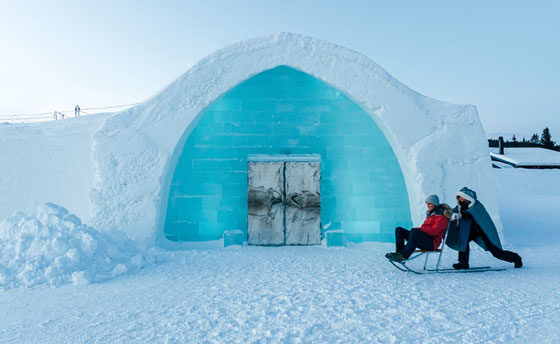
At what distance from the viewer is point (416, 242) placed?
4059mm

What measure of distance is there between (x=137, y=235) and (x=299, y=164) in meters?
2.84

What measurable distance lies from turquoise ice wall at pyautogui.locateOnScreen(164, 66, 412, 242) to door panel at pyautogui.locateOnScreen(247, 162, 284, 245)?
0.21 m

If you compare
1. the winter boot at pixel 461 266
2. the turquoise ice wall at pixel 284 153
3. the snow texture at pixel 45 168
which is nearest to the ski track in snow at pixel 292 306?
the winter boot at pixel 461 266

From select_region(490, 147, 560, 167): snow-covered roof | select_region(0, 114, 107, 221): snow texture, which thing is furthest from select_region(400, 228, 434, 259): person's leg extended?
select_region(490, 147, 560, 167): snow-covered roof

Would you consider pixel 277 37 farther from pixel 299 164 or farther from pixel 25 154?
pixel 25 154

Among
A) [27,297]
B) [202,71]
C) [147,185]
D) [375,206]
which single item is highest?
[202,71]

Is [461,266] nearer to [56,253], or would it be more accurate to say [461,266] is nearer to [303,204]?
[303,204]

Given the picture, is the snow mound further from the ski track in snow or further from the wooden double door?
the wooden double door

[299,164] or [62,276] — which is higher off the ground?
[299,164]

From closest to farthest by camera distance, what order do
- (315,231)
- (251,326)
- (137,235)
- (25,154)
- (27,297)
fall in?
(251,326), (27,297), (137,235), (315,231), (25,154)

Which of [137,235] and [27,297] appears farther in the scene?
[137,235]

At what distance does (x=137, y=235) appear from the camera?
551 cm

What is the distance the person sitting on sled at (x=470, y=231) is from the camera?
4215mm

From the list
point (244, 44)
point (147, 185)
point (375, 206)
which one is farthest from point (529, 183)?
point (147, 185)
